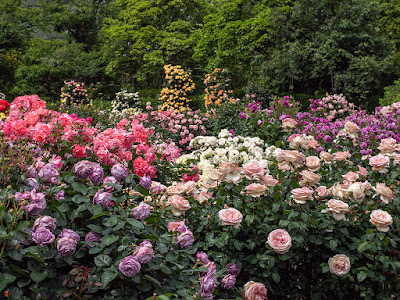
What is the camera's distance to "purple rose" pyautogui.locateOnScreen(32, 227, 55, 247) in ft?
4.63

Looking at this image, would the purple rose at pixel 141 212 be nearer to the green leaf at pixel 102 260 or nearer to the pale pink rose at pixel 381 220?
the green leaf at pixel 102 260

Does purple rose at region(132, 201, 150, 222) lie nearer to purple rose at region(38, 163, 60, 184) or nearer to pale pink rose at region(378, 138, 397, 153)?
purple rose at region(38, 163, 60, 184)

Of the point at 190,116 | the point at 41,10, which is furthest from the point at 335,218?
the point at 41,10

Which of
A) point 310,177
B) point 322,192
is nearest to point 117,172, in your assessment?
point 310,177

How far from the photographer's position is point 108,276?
1.45m

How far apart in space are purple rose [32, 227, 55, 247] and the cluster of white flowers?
5.75 ft

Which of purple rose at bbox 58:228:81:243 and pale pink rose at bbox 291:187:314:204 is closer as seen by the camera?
purple rose at bbox 58:228:81:243

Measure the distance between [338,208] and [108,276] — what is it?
1.43 meters

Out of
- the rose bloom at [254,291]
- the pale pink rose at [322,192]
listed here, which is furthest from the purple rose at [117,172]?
the pale pink rose at [322,192]

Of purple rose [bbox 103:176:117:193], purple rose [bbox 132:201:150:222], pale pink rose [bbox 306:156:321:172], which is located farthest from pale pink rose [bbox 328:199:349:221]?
purple rose [bbox 103:176:117:193]

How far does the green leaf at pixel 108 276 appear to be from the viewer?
143 centimetres

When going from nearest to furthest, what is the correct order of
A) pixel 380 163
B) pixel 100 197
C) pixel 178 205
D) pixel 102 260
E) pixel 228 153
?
pixel 102 260 < pixel 100 197 < pixel 178 205 < pixel 380 163 < pixel 228 153

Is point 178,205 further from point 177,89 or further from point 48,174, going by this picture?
point 177,89

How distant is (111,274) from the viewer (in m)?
1.46
